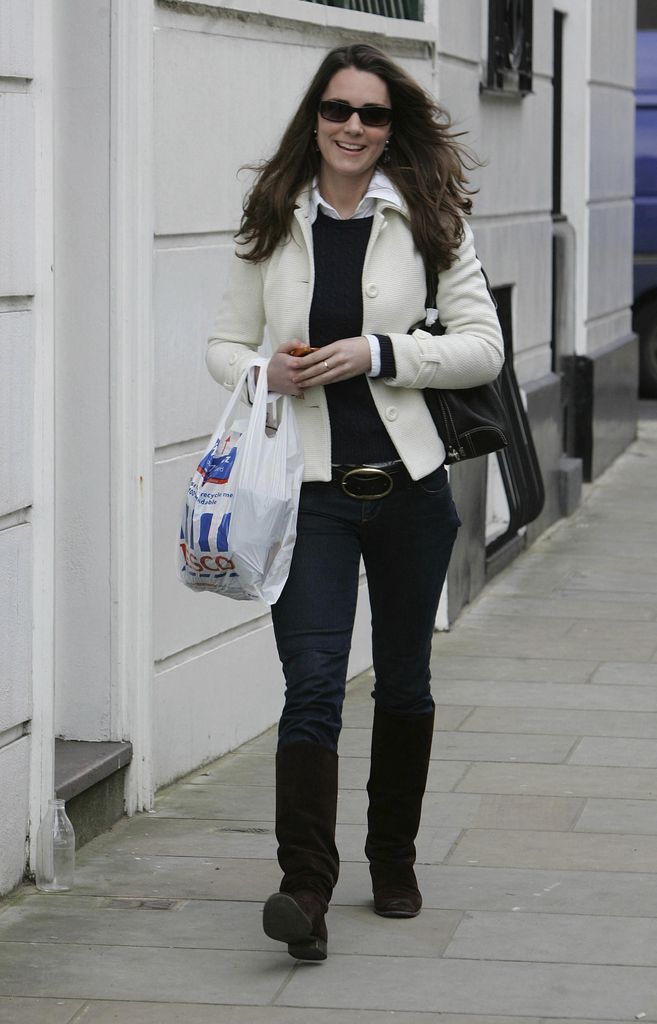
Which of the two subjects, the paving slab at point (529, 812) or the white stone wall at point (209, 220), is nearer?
the paving slab at point (529, 812)

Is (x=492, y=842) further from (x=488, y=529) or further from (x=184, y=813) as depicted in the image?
(x=488, y=529)

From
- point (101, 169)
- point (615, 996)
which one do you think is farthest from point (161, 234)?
point (615, 996)

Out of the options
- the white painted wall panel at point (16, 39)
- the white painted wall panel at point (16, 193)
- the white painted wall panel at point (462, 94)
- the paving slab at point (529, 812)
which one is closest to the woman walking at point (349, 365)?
the white painted wall panel at point (16, 193)

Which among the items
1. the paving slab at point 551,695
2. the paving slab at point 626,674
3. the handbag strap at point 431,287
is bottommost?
the paving slab at point 551,695

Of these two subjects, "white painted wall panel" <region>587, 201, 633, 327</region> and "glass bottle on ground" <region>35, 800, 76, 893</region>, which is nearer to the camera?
"glass bottle on ground" <region>35, 800, 76, 893</region>

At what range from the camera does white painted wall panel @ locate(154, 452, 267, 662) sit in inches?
212

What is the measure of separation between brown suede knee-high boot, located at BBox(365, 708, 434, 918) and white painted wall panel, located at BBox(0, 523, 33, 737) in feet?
2.71

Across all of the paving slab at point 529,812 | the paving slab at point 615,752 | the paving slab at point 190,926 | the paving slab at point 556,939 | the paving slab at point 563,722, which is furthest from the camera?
the paving slab at point 563,722

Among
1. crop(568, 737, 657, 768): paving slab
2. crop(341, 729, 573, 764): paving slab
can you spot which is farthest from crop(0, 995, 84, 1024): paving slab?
crop(568, 737, 657, 768): paving slab

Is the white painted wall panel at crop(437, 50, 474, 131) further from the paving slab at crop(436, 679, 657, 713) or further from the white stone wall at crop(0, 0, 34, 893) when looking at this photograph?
the white stone wall at crop(0, 0, 34, 893)

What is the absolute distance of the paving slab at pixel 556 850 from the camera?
4.83 m

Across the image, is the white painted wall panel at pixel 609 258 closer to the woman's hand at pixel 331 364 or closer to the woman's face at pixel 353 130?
the woman's face at pixel 353 130

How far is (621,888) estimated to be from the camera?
15.2ft

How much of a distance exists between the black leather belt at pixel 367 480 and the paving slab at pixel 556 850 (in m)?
1.22
